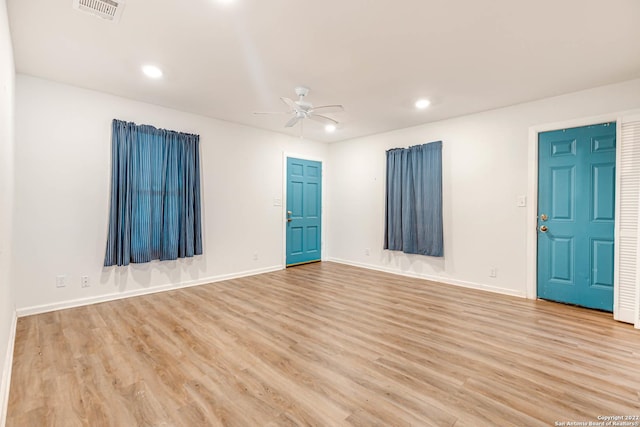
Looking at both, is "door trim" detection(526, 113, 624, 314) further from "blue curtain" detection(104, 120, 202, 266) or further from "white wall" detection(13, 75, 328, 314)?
"blue curtain" detection(104, 120, 202, 266)

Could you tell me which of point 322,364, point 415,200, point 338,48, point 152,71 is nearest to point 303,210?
point 415,200

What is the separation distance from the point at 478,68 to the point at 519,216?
2.12m

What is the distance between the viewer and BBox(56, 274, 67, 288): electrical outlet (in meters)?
3.46

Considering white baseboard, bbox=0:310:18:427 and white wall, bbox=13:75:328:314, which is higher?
white wall, bbox=13:75:328:314

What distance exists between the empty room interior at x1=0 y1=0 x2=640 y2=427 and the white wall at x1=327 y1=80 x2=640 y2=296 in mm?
30

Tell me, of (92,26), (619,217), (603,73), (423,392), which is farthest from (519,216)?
(92,26)

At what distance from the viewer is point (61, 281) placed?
11.4ft

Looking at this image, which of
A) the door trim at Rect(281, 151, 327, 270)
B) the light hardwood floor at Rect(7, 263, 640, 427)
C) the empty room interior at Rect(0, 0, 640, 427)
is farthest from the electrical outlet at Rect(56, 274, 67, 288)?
the door trim at Rect(281, 151, 327, 270)

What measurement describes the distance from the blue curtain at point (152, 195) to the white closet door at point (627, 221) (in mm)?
5219

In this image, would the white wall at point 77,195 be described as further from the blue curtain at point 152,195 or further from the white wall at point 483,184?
the white wall at point 483,184

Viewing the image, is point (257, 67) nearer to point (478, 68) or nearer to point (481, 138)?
point (478, 68)

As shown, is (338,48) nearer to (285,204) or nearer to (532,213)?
(532,213)

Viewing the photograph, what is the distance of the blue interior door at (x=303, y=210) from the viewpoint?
19.6ft

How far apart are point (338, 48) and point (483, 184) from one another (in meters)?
3.02
